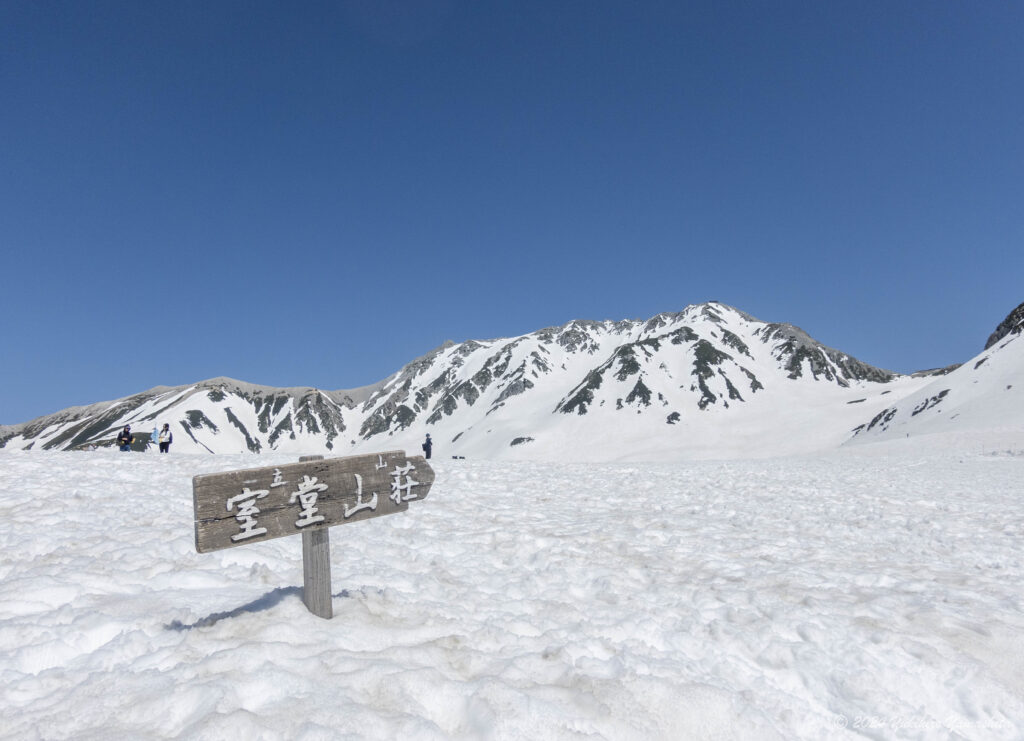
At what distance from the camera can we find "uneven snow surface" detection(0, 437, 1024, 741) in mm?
3506

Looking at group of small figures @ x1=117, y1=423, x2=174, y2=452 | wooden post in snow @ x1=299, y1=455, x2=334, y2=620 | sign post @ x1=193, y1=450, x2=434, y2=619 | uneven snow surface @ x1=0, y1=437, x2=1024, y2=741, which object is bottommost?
uneven snow surface @ x1=0, y1=437, x2=1024, y2=741

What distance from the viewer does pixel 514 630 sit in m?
5.07

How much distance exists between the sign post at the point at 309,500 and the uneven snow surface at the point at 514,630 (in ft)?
2.29

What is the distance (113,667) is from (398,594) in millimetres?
2643

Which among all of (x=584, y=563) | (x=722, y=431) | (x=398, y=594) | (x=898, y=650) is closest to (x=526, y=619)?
(x=398, y=594)

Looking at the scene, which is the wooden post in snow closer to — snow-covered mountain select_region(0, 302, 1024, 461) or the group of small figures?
the group of small figures

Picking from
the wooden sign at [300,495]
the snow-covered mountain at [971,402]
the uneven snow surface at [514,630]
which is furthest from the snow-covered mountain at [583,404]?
the wooden sign at [300,495]

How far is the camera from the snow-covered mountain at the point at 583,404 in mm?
87000

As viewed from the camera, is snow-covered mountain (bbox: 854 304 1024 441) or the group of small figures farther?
snow-covered mountain (bbox: 854 304 1024 441)

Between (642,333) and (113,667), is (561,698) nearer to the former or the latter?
(113,667)

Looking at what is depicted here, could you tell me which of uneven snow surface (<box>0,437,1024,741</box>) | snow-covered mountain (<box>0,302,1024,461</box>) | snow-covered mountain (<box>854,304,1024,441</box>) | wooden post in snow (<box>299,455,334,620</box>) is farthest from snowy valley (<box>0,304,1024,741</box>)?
snow-covered mountain (<box>0,302,1024,461</box>)

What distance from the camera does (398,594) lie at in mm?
5930

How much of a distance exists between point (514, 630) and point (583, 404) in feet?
350

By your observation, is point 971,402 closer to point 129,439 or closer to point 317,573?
point 317,573
